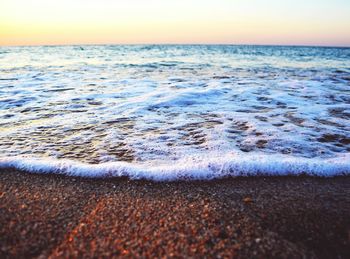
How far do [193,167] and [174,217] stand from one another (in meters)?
0.77

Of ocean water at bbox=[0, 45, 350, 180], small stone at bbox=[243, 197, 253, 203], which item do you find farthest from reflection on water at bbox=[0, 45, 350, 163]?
small stone at bbox=[243, 197, 253, 203]

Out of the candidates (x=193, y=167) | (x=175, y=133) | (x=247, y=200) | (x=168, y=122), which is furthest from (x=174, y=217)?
(x=168, y=122)

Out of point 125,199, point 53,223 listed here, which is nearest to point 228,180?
point 125,199

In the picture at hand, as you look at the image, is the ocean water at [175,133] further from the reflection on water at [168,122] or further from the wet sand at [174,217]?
the wet sand at [174,217]

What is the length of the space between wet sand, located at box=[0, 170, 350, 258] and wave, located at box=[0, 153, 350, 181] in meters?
0.09

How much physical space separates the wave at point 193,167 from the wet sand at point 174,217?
0.09 meters

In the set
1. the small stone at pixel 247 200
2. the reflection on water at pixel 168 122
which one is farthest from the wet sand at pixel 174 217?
the reflection on water at pixel 168 122

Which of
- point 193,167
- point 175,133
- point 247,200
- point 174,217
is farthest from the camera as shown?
point 175,133

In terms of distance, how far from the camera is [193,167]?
2.73 meters

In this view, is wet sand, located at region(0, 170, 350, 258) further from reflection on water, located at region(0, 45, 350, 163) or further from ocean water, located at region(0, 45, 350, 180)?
reflection on water, located at region(0, 45, 350, 163)

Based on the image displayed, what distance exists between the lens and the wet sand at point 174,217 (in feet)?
5.64

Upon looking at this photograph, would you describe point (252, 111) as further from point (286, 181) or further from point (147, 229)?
point (147, 229)

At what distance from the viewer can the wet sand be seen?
1.72 metres

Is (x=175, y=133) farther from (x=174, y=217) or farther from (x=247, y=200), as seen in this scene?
(x=174, y=217)
